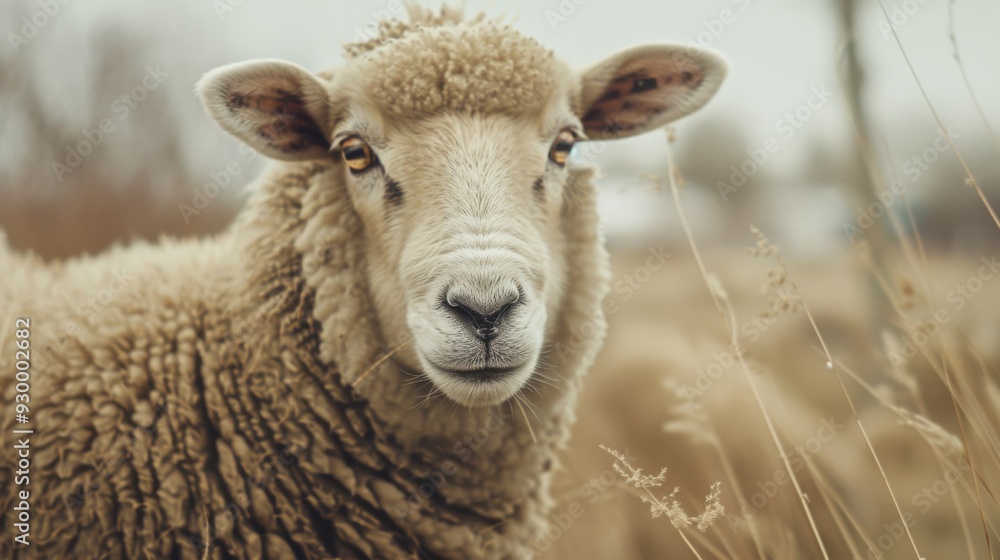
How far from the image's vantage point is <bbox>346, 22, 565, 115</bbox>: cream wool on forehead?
2371 millimetres

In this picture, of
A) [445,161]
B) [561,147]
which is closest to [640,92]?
[561,147]

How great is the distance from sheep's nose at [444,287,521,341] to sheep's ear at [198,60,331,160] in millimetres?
1057

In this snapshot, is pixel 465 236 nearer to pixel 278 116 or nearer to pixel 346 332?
pixel 346 332

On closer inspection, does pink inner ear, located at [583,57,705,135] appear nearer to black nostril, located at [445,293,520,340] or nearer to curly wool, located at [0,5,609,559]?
curly wool, located at [0,5,609,559]

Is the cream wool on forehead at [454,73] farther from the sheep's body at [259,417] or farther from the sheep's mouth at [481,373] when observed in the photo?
the sheep's mouth at [481,373]

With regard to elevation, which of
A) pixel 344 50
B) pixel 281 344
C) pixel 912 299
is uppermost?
pixel 344 50

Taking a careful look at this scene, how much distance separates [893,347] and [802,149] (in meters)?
4.18

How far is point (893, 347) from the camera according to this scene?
2.30 meters

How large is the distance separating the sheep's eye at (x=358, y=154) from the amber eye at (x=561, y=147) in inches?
28.9

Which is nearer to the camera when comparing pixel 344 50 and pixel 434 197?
pixel 434 197

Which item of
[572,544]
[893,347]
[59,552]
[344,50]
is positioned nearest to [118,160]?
[344,50]

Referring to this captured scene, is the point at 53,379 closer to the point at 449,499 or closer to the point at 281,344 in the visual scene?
the point at 281,344

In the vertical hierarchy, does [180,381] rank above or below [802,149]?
above

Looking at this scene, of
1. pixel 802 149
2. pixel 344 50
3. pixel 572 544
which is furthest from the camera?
pixel 802 149
